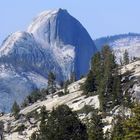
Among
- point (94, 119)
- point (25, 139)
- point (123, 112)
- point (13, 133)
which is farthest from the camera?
point (13, 133)

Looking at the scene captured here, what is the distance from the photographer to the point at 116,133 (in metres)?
113

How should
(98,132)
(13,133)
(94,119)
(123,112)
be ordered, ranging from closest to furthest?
(98,132)
(94,119)
(123,112)
(13,133)

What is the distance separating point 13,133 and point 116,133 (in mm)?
81684

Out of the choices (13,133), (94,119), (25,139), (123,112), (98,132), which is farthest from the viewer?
(13,133)

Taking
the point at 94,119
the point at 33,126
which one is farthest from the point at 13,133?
the point at 94,119

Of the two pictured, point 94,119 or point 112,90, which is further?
point 112,90

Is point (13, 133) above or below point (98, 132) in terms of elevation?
above

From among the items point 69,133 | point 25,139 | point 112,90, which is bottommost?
point 69,133

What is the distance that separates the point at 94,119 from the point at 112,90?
51901 millimetres

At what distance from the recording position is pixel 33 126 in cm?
18762

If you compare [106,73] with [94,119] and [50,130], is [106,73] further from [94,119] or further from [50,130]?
[50,130]

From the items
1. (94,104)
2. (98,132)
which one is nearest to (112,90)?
(94,104)

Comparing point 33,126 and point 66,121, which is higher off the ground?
point 33,126

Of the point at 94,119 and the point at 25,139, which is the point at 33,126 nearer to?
the point at 25,139
